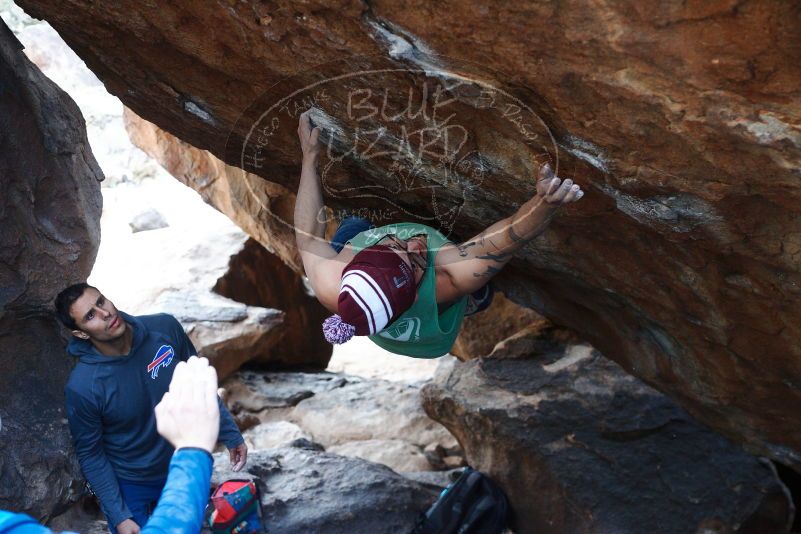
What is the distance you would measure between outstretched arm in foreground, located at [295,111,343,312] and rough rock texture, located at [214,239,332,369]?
4346 mm

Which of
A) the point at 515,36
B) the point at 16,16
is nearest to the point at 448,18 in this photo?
the point at 515,36

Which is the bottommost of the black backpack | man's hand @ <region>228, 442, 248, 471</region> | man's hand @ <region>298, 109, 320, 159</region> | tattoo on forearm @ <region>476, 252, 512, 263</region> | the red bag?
the black backpack

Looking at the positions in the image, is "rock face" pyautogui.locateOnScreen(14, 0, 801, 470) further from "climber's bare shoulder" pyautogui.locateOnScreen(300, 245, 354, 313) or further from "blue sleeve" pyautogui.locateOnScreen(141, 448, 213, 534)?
"blue sleeve" pyautogui.locateOnScreen(141, 448, 213, 534)

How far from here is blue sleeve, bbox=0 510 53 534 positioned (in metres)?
1.55

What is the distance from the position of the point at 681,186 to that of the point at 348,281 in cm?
105

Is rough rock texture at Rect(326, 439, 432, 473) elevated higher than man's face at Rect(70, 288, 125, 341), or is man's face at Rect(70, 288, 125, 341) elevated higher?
man's face at Rect(70, 288, 125, 341)

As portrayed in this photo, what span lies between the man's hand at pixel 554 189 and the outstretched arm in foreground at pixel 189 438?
112 cm

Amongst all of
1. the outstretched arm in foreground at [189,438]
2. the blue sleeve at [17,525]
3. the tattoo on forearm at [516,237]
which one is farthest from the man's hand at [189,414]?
the tattoo on forearm at [516,237]

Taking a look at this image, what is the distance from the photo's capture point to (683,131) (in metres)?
2.08

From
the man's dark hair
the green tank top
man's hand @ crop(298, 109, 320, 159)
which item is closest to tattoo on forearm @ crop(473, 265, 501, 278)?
the green tank top

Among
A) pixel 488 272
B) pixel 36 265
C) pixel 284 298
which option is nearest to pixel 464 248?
pixel 488 272

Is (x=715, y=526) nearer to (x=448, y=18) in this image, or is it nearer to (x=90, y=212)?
(x=448, y=18)

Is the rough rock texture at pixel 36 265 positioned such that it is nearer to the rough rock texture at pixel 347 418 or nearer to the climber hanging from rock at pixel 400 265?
the climber hanging from rock at pixel 400 265

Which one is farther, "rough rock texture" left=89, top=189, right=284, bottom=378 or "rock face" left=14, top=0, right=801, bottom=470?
"rough rock texture" left=89, top=189, right=284, bottom=378
